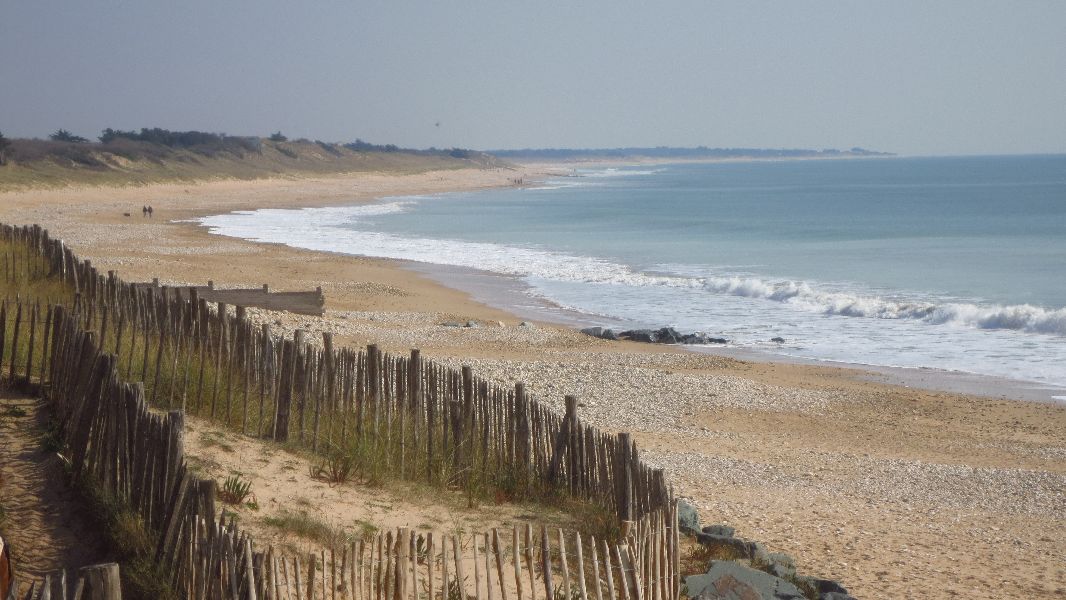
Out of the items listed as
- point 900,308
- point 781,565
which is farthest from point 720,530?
point 900,308

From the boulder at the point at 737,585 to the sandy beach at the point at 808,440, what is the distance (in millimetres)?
1155

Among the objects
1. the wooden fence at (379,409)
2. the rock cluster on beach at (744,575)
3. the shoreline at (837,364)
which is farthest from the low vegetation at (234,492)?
the shoreline at (837,364)

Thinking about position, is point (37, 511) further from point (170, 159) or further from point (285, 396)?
point (170, 159)

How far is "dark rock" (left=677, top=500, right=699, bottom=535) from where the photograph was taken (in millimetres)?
7512

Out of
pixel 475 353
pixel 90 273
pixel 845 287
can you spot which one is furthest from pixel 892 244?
pixel 90 273

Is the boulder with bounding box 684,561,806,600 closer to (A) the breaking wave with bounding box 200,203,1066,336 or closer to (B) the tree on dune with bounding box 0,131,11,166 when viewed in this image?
(A) the breaking wave with bounding box 200,203,1066,336

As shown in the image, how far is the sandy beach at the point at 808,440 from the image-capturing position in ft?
26.8

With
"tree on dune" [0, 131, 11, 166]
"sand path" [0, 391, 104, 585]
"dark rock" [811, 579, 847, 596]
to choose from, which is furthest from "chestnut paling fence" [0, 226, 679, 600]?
"tree on dune" [0, 131, 11, 166]

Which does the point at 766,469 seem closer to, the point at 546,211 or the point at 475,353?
the point at 475,353

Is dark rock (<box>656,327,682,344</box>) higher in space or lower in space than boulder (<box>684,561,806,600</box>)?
lower

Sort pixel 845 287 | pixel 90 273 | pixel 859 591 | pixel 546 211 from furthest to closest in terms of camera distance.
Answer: pixel 546 211, pixel 845 287, pixel 90 273, pixel 859 591

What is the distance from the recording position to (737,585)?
6.22 metres

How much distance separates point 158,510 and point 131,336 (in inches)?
152

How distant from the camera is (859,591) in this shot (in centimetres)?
726
